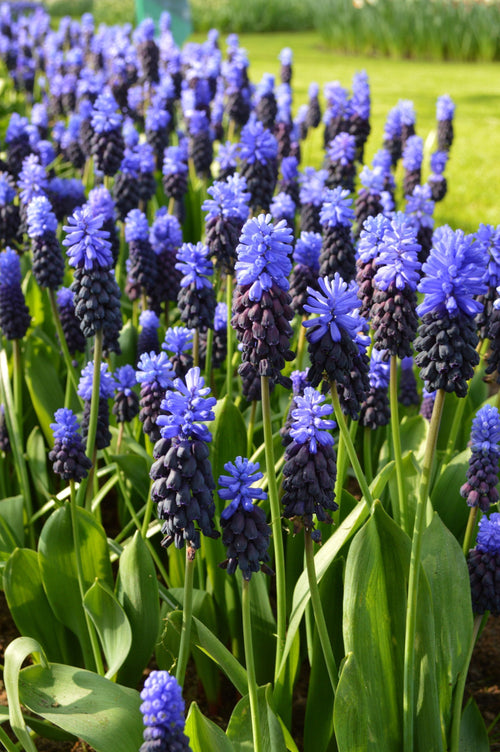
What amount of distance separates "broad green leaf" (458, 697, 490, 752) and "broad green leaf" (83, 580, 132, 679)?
1.26 meters

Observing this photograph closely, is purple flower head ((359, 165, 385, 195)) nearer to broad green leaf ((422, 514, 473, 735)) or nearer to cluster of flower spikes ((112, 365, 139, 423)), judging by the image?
cluster of flower spikes ((112, 365, 139, 423))

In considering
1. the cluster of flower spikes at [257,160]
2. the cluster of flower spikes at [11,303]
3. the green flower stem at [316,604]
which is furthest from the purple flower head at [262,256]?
the cluster of flower spikes at [257,160]

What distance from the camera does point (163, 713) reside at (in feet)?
6.29

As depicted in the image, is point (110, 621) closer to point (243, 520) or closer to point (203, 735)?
point (203, 735)

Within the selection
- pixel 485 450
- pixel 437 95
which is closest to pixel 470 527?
pixel 485 450

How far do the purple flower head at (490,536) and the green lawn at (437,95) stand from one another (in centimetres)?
633

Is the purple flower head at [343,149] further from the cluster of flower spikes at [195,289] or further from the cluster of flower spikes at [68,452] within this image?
the cluster of flower spikes at [68,452]

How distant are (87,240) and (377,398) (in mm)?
1411

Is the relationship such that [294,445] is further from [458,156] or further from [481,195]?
[458,156]

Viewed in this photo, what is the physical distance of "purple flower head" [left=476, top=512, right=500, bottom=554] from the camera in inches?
115

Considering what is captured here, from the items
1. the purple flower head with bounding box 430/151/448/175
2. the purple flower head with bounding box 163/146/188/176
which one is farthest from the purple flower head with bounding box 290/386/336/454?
the purple flower head with bounding box 430/151/448/175

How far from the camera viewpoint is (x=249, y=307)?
2455mm

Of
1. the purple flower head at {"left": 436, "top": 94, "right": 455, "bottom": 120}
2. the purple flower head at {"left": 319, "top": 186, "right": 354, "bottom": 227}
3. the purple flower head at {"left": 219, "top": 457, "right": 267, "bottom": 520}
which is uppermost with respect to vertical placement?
the purple flower head at {"left": 436, "top": 94, "right": 455, "bottom": 120}

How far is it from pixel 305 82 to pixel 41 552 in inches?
749
